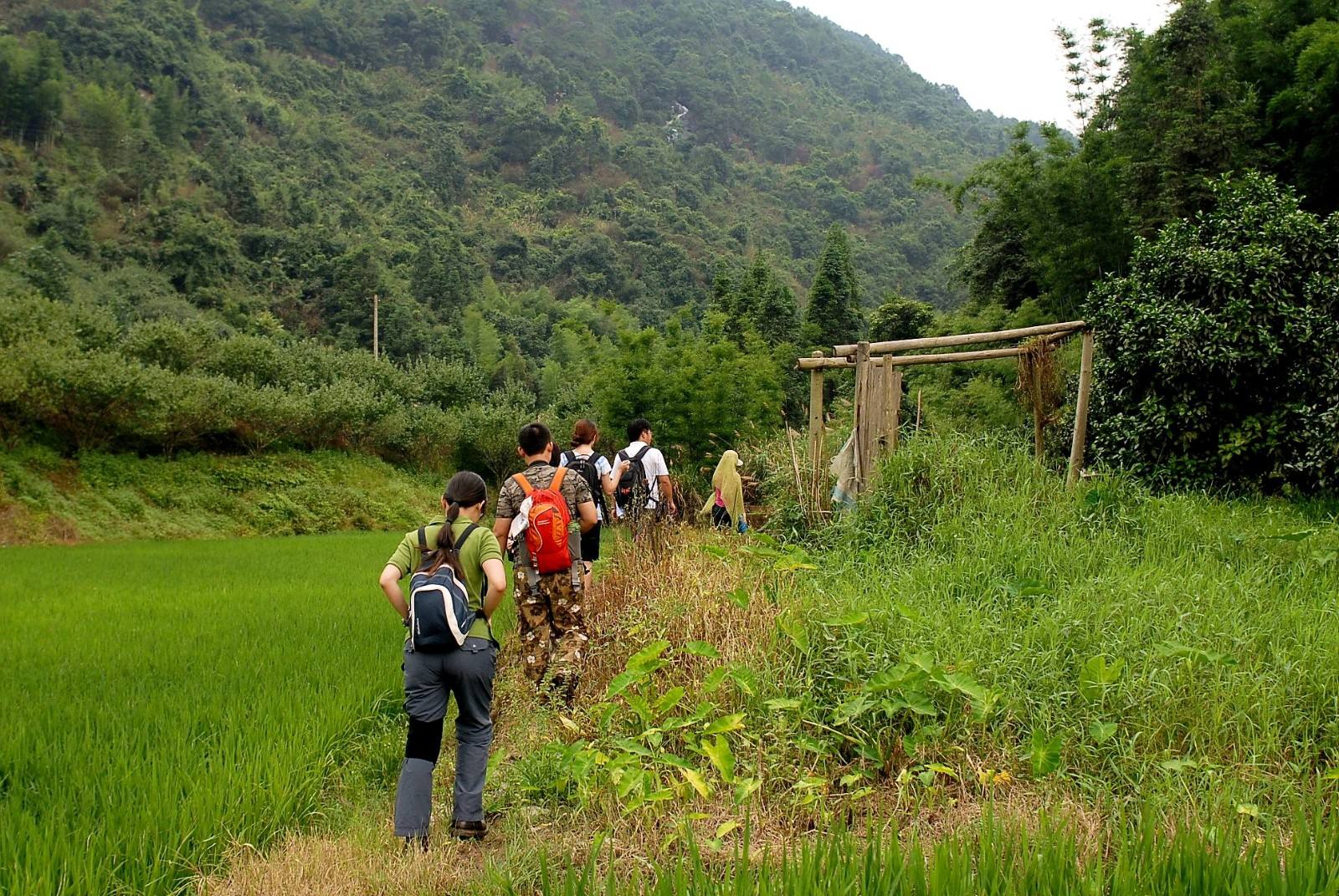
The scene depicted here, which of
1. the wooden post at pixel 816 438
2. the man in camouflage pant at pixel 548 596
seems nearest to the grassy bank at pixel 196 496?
the wooden post at pixel 816 438

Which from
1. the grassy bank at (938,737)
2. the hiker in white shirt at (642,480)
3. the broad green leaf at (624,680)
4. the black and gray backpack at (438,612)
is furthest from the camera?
the hiker in white shirt at (642,480)

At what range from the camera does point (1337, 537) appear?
616 centimetres

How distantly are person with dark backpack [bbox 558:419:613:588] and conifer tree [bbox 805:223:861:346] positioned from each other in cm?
3272

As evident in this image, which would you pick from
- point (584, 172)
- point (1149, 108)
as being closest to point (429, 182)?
point (584, 172)

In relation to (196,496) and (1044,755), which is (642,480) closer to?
(1044,755)

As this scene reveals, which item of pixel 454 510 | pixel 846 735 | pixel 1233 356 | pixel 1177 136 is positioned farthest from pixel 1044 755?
pixel 1177 136

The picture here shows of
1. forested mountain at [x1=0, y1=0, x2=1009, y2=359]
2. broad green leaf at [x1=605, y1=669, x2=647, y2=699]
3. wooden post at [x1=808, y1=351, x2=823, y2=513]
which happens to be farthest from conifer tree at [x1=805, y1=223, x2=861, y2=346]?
broad green leaf at [x1=605, y1=669, x2=647, y2=699]

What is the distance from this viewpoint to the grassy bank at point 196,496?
67.1ft

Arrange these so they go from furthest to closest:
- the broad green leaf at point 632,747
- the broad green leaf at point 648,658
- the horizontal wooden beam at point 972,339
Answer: the horizontal wooden beam at point 972,339 < the broad green leaf at point 648,658 < the broad green leaf at point 632,747

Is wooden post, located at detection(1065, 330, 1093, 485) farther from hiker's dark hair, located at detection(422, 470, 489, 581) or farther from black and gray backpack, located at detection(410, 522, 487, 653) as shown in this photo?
black and gray backpack, located at detection(410, 522, 487, 653)

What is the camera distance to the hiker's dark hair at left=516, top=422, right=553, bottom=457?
5.19 m

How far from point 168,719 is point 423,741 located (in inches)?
76.1

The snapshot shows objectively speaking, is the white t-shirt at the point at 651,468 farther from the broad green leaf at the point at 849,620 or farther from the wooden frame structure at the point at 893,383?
the broad green leaf at the point at 849,620

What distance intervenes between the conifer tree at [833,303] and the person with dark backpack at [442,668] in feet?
118
